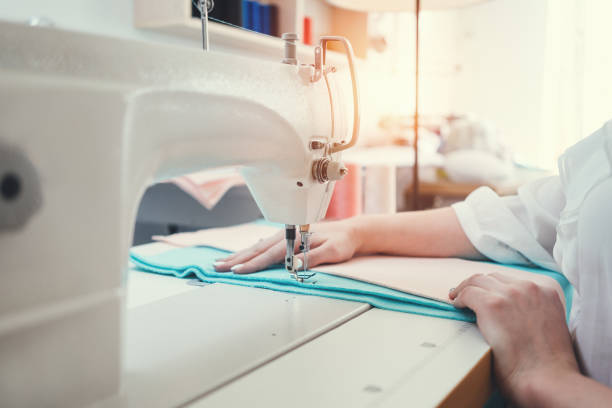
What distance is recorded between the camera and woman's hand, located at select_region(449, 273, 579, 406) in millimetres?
519

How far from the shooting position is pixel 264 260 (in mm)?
779

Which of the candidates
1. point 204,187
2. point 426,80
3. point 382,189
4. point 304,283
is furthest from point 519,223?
point 426,80

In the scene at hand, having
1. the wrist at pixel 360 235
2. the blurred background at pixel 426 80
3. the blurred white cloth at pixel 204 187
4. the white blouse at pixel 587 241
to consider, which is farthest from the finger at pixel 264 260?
the blurred white cloth at pixel 204 187

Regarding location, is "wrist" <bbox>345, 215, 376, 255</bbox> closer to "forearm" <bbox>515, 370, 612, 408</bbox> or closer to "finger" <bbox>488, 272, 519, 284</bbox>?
"finger" <bbox>488, 272, 519, 284</bbox>

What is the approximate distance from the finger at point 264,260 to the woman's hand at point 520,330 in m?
0.27

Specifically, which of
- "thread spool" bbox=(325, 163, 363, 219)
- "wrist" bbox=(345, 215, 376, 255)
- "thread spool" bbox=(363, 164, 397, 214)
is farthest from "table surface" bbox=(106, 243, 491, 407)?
"thread spool" bbox=(363, 164, 397, 214)

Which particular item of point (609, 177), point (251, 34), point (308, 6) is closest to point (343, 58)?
point (308, 6)

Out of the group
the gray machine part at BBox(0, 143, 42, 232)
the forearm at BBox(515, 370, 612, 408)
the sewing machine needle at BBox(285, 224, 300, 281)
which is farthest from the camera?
the sewing machine needle at BBox(285, 224, 300, 281)

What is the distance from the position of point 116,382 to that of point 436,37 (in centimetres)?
446

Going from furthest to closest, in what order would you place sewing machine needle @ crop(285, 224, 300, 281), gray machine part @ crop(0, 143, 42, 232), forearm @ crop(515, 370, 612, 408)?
sewing machine needle @ crop(285, 224, 300, 281) < forearm @ crop(515, 370, 612, 408) < gray machine part @ crop(0, 143, 42, 232)

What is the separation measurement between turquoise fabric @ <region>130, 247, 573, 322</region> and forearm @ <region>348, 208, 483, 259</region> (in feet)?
0.35

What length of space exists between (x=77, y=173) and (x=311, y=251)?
473 millimetres

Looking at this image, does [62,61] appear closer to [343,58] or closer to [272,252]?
[272,252]

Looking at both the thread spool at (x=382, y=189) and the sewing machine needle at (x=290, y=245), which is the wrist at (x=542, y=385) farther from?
the thread spool at (x=382, y=189)
